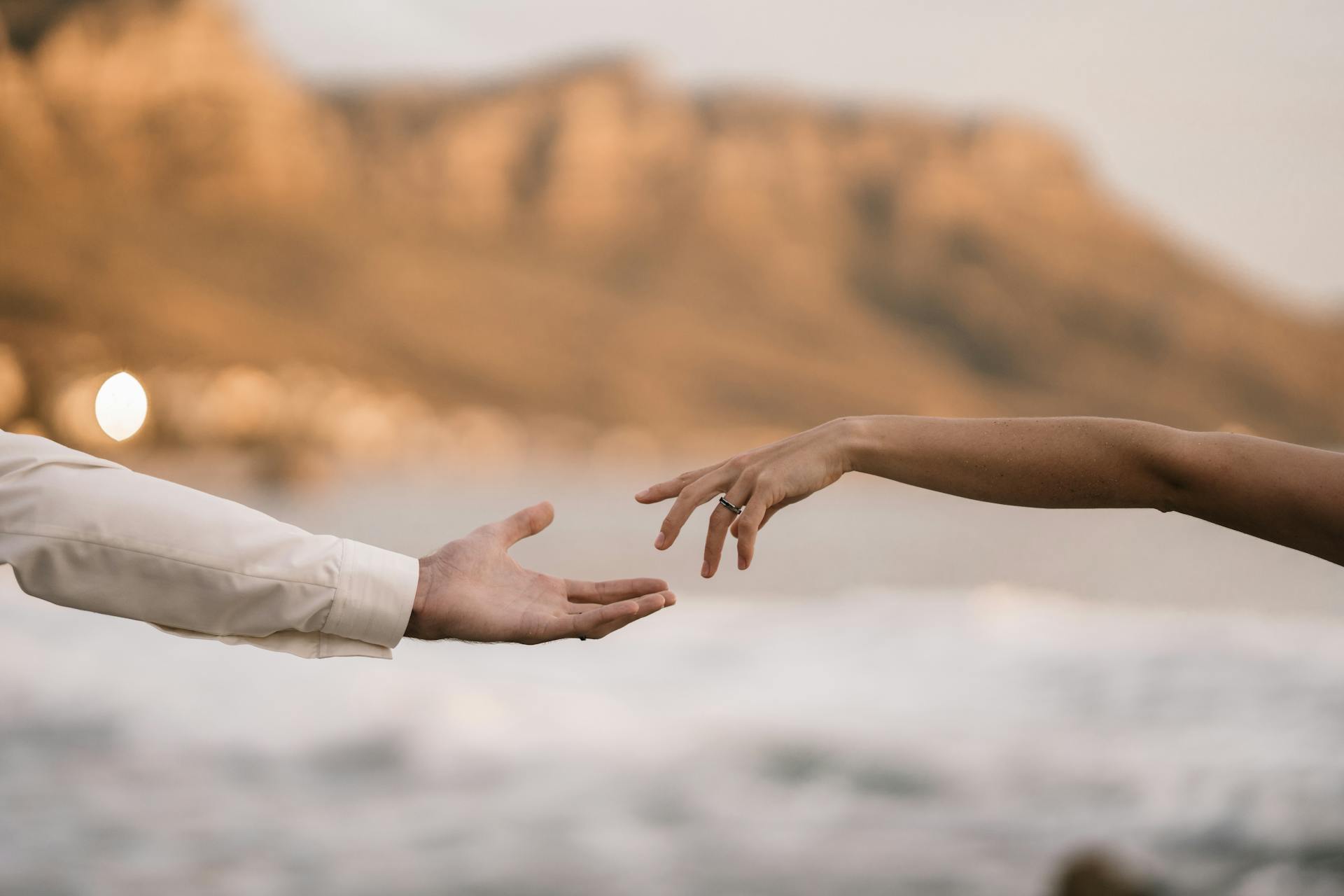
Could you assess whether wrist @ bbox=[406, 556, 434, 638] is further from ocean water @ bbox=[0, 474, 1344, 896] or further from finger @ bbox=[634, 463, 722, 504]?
ocean water @ bbox=[0, 474, 1344, 896]

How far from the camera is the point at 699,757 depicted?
1265cm

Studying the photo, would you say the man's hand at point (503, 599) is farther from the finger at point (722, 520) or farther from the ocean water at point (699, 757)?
the ocean water at point (699, 757)

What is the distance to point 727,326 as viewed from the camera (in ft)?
298

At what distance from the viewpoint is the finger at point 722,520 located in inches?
70.5

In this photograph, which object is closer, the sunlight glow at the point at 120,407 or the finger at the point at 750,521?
the finger at the point at 750,521

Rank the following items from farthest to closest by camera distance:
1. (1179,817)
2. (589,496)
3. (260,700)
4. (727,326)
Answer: (727,326) → (589,496) → (260,700) → (1179,817)

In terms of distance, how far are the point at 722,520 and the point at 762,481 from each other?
0.31 feet

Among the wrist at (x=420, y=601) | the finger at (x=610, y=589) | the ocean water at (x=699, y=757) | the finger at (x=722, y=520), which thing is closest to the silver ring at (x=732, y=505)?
the finger at (x=722, y=520)

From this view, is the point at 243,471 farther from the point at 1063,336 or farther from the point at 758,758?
the point at 1063,336

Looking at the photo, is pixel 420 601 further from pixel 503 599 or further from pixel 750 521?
pixel 750 521

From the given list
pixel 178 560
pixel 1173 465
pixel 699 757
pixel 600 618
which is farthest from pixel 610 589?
pixel 699 757

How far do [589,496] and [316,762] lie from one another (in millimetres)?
47119

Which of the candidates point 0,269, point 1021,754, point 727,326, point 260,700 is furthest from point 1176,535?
point 0,269

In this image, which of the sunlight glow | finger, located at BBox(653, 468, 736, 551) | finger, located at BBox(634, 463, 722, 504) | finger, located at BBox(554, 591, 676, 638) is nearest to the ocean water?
the sunlight glow
